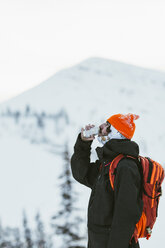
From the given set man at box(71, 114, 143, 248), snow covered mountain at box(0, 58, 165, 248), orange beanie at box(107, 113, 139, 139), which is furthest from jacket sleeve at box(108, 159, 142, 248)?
snow covered mountain at box(0, 58, 165, 248)

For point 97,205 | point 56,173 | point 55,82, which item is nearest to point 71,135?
point 56,173

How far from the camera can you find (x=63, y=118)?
46.1 meters

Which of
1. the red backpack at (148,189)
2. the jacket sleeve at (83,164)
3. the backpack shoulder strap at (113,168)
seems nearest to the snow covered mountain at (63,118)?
the jacket sleeve at (83,164)

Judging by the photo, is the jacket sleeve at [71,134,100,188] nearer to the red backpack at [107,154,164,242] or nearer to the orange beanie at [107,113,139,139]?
the orange beanie at [107,113,139,139]

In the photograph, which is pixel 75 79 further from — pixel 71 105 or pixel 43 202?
pixel 43 202

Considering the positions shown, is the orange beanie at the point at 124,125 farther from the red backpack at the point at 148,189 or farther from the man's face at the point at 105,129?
the red backpack at the point at 148,189

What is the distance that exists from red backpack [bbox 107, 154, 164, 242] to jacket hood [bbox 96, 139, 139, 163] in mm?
67

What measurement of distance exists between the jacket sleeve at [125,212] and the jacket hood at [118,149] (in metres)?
0.24

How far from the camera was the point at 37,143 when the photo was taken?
129 feet

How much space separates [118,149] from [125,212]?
630 millimetres

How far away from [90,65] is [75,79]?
11.3 metres

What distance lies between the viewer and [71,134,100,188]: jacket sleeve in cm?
288

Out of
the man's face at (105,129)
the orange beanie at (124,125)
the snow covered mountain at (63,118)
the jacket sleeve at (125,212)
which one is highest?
the orange beanie at (124,125)

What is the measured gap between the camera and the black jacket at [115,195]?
87.7 inches
